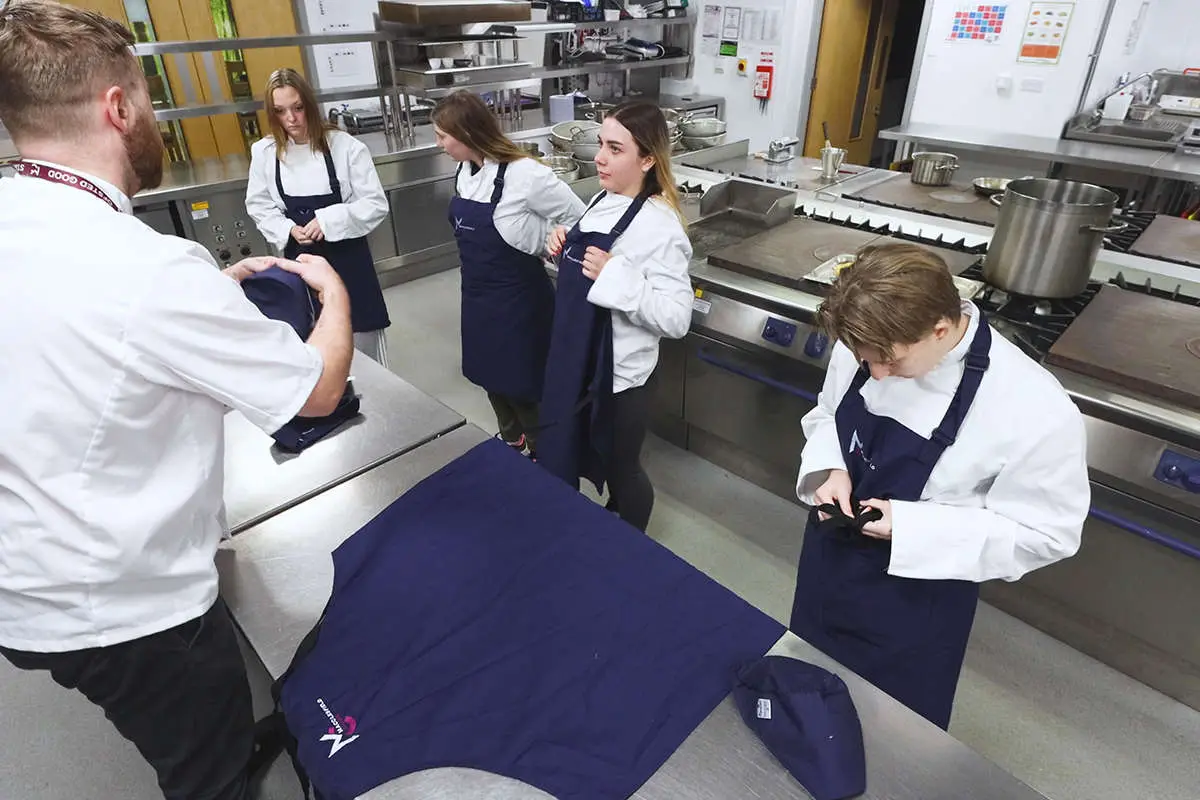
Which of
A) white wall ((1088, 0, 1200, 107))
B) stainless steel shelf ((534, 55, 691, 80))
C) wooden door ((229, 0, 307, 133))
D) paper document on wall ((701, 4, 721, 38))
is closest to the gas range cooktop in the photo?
white wall ((1088, 0, 1200, 107))

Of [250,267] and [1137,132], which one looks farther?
[1137,132]

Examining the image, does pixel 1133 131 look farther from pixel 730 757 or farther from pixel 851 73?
pixel 730 757

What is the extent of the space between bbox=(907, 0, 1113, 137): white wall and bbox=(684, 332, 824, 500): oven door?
3282 mm

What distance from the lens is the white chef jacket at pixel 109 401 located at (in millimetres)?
886

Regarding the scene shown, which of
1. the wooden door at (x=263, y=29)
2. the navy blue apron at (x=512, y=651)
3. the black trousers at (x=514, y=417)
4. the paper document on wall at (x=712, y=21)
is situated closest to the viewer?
the navy blue apron at (x=512, y=651)

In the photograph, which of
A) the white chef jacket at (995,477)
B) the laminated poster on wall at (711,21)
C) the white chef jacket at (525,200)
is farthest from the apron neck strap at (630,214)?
the laminated poster on wall at (711,21)

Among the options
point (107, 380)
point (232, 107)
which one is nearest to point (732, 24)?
point (232, 107)

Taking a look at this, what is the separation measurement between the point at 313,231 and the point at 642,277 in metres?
1.42

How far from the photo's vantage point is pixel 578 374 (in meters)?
1.95

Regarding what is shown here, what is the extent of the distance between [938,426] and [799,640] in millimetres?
416

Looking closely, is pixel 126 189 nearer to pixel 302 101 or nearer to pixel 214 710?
pixel 214 710

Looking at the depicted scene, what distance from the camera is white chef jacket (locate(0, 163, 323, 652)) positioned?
34.9 inches

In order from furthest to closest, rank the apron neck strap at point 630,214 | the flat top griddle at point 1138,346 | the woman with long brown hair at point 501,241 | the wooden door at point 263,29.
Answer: the wooden door at point 263,29
the woman with long brown hair at point 501,241
the apron neck strap at point 630,214
the flat top griddle at point 1138,346

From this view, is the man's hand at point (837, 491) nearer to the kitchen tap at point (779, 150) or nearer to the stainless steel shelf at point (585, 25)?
the kitchen tap at point (779, 150)
